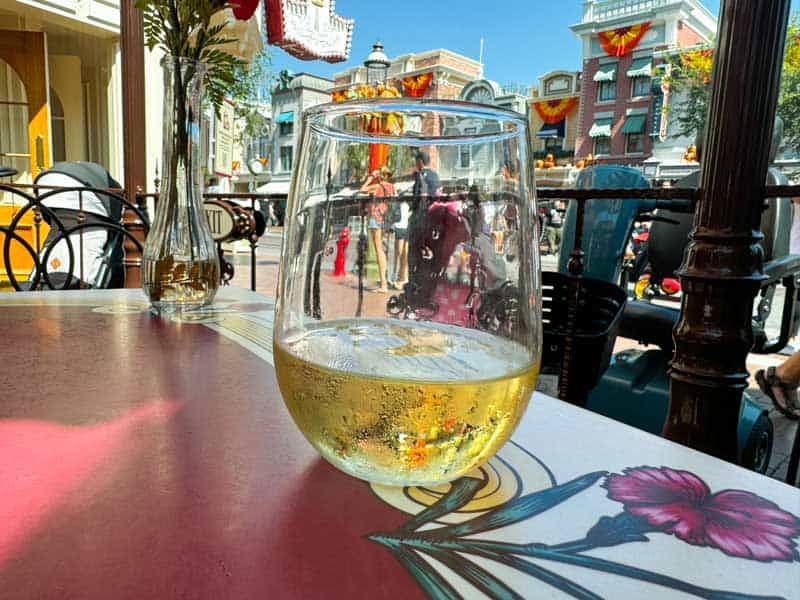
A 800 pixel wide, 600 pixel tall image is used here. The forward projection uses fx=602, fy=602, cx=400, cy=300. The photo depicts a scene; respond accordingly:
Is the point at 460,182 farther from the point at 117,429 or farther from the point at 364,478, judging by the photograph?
the point at 117,429

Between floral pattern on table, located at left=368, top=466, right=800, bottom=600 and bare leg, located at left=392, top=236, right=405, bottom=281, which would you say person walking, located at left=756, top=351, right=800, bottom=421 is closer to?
floral pattern on table, located at left=368, top=466, right=800, bottom=600

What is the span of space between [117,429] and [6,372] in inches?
7.8

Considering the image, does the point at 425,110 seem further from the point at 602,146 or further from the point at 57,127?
the point at 602,146

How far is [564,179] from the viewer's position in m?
16.5

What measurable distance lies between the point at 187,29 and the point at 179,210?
0.25m

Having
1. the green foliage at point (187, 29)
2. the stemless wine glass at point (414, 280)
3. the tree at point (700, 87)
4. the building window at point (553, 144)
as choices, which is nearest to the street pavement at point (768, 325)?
the stemless wine glass at point (414, 280)

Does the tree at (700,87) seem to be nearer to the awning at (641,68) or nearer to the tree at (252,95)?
the awning at (641,68)

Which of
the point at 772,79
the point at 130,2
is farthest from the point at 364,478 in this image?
the point at 130,2

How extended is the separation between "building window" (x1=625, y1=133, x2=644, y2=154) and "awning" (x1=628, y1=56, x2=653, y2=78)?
6.53 feet

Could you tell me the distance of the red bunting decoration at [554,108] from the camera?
22.6 metres

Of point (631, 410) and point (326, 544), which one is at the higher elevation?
point (326, 544)

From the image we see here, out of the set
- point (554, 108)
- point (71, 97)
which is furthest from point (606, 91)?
point (71, 97)

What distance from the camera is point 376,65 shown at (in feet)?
12.6

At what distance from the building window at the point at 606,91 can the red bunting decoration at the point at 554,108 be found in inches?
36.0
